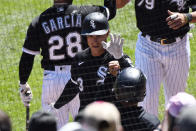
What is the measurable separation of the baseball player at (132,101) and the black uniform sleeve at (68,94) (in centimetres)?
83

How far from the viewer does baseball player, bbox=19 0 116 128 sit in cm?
650

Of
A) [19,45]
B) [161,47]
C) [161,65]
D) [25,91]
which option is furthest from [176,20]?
[19,45]

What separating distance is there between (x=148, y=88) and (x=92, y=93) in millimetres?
939

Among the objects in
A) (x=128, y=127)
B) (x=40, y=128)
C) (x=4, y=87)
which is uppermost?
(x=40, y=128)

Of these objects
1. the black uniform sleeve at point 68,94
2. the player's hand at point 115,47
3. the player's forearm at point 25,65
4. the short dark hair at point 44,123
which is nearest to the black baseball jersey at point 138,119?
the player's hand at point 115,47

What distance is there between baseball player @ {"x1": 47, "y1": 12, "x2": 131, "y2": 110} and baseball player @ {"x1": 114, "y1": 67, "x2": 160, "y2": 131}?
32 centimetres

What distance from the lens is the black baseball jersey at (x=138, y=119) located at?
4.70m

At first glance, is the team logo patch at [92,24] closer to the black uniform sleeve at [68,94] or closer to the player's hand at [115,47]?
the player's hand at [115,47]

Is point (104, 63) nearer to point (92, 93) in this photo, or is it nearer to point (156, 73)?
point (92, 93)

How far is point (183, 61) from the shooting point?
6.50 metres

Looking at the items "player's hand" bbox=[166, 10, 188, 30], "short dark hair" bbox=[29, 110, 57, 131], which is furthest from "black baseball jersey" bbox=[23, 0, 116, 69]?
"short dark hair" bbox=[29, 110, 57, 131]

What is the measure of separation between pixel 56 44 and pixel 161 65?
3.92 ft

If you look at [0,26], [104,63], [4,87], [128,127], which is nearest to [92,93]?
[104,63]

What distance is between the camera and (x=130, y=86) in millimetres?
5125
